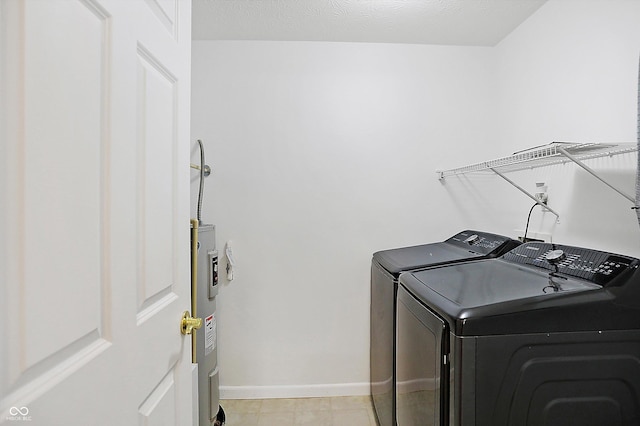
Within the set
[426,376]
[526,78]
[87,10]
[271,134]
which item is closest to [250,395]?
[426,376]

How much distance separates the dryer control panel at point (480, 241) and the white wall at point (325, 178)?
0.20m

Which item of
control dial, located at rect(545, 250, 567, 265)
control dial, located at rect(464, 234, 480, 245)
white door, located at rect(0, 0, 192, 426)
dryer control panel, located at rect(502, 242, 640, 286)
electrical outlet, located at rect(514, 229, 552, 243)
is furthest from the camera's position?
control dial, located at rect(464, 234, 480, 245)

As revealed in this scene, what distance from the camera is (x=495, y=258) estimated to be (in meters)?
1.83

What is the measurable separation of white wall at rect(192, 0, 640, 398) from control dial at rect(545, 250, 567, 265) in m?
0.99

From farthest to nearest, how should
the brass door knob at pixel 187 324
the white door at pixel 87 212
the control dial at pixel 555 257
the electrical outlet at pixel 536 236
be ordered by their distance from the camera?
the electrical outlet at pixel 536 236 → the control dial at pixel 555 257 → the brass door knob at pixel 187 324 → the white door at pixel 87 212

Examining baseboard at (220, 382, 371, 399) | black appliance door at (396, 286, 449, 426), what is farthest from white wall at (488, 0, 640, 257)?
baseboard at (220, 382, 371, 399)

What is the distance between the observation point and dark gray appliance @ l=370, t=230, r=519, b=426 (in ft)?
6.04

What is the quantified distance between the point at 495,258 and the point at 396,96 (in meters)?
1.28

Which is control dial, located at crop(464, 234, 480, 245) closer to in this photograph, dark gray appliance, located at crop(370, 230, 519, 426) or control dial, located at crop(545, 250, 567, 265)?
dark gray appliance, located at crop(370, 230, 519, 426)

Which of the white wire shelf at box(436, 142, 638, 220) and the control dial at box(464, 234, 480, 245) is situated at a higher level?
the white wire shelf at box(436, 142, 638, 220)

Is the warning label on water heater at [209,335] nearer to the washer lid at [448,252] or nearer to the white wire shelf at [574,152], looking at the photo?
the washer lid at [448,252]

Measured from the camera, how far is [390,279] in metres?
1.86

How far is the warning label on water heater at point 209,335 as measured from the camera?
199 cm

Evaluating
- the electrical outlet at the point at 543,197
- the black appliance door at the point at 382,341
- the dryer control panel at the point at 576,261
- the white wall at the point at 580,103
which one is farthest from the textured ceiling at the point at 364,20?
the black appliance door at the point at 382,341
